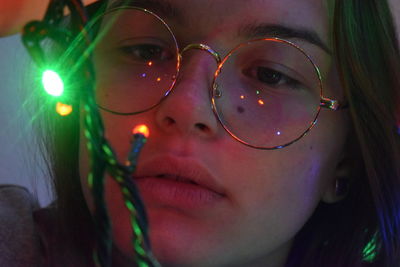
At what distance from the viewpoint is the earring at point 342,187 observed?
73 centimetres

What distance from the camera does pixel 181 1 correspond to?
0.58 meters

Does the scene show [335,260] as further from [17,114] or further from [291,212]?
[17,114]

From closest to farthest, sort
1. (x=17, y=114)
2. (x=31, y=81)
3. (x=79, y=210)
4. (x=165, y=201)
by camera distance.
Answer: (x=165, y=201) < (x=79, y=210) < (x=31, y=81) < (x=17, y=114)

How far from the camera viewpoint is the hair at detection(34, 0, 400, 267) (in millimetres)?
661

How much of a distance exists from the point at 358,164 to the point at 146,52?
0.40 metres

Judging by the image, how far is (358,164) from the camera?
0.75m

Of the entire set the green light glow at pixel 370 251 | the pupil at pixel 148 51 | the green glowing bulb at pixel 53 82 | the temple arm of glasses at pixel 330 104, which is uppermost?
the pupil at pixel 148 51

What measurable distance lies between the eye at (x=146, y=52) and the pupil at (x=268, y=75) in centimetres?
12

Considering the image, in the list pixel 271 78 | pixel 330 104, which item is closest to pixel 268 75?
pixel 271 78

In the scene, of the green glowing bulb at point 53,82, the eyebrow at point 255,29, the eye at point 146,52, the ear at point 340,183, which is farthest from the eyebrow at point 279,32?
the green glowing bulb at point 53,82

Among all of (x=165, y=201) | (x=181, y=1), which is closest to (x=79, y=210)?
(x=165, y=201)

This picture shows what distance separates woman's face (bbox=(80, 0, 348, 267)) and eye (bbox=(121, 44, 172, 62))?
29 millimetres

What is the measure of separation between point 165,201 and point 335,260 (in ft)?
1.40

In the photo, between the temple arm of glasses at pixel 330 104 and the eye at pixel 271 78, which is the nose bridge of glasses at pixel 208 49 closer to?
the eye at pixel 271 78
